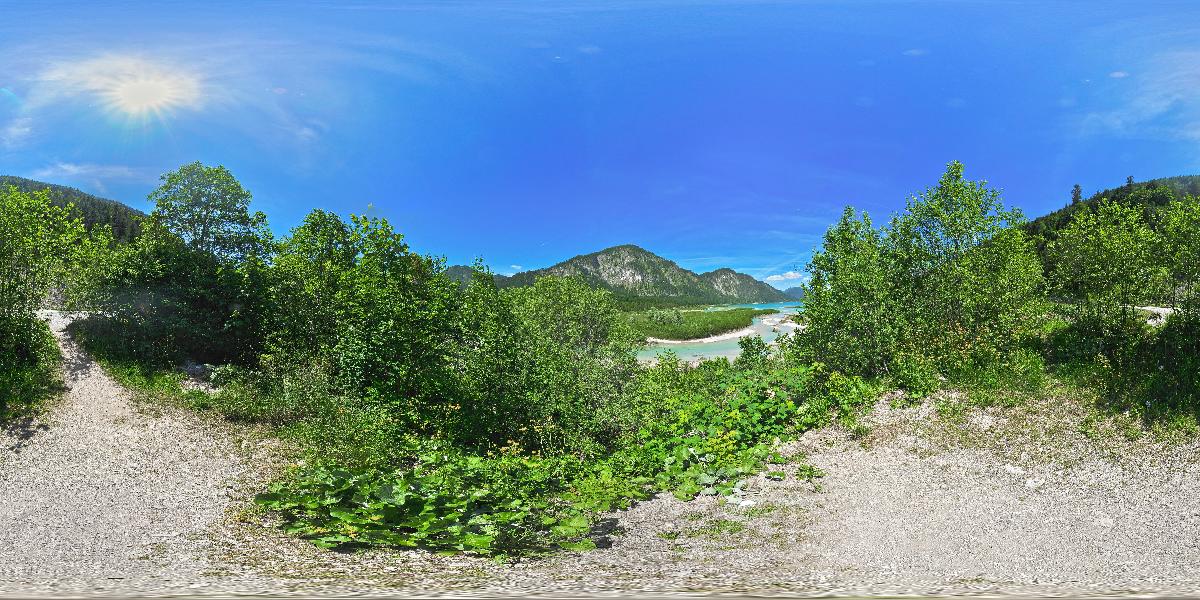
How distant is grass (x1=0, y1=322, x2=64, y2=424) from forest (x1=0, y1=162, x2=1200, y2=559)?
0.06 metres

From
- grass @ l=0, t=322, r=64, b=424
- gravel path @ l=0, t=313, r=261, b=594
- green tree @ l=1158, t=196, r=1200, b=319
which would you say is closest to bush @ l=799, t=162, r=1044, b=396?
green tree @ l=1158, t=196, r=1200, b=319

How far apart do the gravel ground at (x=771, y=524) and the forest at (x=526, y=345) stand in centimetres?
96

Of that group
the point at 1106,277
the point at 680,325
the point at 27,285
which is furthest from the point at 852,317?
the point at 680,325

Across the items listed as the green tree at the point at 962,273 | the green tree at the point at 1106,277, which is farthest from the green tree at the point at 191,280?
the green tree at the point at 1106,277

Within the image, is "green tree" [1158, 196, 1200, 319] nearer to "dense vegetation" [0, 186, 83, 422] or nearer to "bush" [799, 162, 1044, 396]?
"bush" [799, 162, 1044, 396]

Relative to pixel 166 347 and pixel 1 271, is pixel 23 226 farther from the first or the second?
pixel 166 347

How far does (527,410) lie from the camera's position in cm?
1253

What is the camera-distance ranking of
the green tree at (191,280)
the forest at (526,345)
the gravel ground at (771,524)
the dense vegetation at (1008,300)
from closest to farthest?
the gravel ground at (771,524)
the forest at (526,345)
the dense vegetation at (1008,300)
the green tree at (191,280)

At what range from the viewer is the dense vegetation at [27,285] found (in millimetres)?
13516

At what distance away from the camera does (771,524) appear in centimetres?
799

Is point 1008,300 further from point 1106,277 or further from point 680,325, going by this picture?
point 680,325

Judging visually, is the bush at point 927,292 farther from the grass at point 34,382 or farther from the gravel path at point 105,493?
the grass at point 34,382

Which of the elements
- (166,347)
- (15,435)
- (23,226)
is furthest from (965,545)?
(23,226)

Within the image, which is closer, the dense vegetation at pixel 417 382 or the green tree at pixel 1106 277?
the dense vegetation at pixel 417 382
